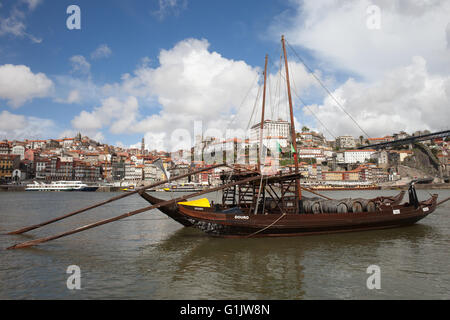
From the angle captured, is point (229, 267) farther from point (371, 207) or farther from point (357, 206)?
point (371, 207)

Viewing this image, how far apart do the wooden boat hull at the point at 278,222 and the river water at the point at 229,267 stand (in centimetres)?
46

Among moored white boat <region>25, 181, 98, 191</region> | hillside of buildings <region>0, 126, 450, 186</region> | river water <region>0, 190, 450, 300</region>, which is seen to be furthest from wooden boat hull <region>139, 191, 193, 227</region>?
moored white boat <region>25, 181, 98, 191</region>

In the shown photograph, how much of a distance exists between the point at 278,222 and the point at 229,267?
5051mm

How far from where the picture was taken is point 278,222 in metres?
15.0

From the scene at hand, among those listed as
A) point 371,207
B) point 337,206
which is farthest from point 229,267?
point 371,207

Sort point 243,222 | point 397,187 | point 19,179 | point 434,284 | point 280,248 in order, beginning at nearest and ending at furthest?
point 434,284 → point 280,248 → point 243,222 → point 19,179 → point 397,187

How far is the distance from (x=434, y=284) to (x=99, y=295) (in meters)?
9.96

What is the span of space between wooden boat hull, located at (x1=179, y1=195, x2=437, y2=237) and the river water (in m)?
0.46

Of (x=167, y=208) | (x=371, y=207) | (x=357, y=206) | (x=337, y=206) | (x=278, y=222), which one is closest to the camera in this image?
(x=278, y=222)

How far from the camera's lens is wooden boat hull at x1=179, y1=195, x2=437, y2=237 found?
14.5 meters

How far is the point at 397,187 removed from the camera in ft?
394

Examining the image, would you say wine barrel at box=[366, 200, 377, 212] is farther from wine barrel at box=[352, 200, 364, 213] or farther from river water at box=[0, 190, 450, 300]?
Result: river water at box=[0, 190, 450, 300]
